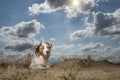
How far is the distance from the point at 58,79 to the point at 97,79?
4.42ft

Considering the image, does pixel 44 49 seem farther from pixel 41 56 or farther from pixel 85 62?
pixel 85 62

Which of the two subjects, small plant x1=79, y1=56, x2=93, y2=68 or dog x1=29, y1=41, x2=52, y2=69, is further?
small plant x1=79, y1=56, x2=93, y2=68

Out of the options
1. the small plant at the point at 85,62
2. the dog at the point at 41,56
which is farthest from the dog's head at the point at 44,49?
the small plant at the point at 85,62

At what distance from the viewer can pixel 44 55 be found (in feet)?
47.2

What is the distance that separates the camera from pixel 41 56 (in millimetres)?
14523

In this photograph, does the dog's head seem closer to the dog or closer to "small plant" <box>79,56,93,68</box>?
the dog

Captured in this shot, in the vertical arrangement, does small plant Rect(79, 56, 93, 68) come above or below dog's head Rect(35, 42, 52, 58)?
below

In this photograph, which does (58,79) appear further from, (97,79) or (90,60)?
(90,60)

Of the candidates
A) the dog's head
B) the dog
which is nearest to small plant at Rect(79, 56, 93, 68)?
the dog

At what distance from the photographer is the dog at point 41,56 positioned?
14086 millimetres

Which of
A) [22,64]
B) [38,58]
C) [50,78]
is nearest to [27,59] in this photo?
[22,64]

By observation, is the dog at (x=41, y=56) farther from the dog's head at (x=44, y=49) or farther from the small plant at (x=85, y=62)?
the small plant at (x=85, y=62)

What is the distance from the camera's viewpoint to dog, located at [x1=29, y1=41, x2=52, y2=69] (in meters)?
14.1

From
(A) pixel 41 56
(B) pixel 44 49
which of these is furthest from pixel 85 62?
(B) pixel 44 49
